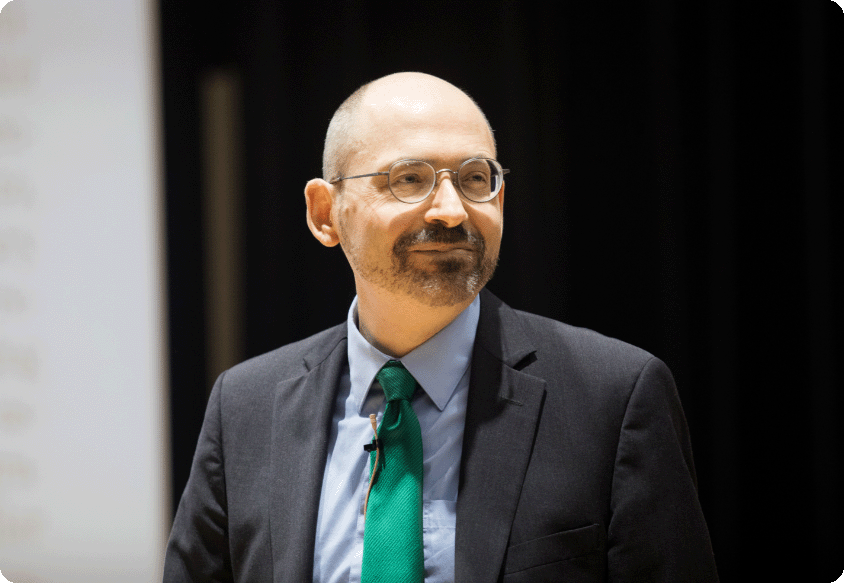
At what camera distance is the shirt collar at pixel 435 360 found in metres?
1.44

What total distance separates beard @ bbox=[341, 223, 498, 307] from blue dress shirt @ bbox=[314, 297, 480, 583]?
12cm

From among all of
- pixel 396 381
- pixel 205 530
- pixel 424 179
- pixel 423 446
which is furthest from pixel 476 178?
pixel 205 530

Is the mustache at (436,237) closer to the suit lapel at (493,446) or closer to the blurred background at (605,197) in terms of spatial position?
the suit lapel at (493,446)

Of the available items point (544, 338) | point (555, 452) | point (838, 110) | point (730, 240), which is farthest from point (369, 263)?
point (838, 110)

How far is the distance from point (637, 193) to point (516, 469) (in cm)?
165

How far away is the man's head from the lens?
4.49 ft

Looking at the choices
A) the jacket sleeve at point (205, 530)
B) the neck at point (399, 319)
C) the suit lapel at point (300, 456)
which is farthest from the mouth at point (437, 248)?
the jacket sleeve at point (205, 530)

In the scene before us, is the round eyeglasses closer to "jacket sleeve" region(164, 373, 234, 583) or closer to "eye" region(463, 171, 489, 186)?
"eye" region(463, 171, 489, 186)

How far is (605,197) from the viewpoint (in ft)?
8.82

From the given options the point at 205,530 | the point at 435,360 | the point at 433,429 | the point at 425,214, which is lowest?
the point at 205,530

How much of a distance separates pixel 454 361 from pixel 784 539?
1.82m

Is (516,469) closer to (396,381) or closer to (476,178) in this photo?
(396,381)

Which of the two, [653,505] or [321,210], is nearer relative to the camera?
[653,505]

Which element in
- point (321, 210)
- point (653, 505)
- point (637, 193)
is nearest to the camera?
point (653, 505)
